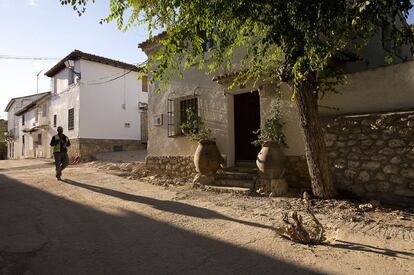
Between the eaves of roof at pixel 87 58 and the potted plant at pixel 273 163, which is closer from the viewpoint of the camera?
the potted plant at pixel 273 163

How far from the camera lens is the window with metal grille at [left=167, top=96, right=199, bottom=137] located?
9.58 m

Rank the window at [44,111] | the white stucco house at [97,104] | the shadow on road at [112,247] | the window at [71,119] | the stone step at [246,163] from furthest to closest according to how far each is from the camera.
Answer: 1. the window at [44,111]
2. the window at [71,119]
3. the white stucco house at [97,104]
4. the stone step at [246,163]
5. the shadow on road at [112,247]

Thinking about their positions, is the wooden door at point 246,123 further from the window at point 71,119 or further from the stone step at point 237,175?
the window at point 71,119

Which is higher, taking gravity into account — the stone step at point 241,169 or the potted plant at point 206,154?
the potted plant at point 206,154

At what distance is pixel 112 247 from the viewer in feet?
12.4

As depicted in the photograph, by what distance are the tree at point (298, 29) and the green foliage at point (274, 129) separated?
2.97 ft

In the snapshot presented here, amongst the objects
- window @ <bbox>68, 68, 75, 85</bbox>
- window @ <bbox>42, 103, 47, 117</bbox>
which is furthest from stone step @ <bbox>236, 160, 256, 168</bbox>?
window @ <bbox>42, 103, 47, 117</bbox>

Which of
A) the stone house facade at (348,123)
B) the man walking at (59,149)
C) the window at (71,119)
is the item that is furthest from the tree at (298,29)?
the window at (71,119)

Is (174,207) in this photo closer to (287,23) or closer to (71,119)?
(287,23)

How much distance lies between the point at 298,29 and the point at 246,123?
13.9 ft

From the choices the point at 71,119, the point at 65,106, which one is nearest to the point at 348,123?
the point at 71,119

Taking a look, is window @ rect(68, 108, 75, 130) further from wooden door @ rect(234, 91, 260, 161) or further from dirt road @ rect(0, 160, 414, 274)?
wooden door @ rect(234, 91, 260, 161)

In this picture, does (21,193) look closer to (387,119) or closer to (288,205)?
(288,205)

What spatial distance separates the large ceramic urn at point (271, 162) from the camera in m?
6.53
